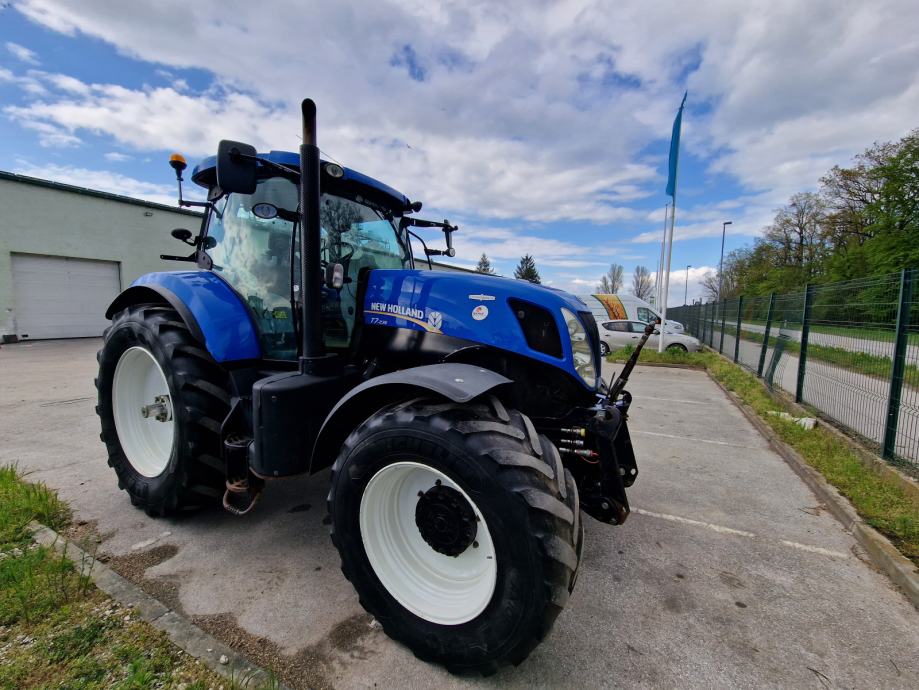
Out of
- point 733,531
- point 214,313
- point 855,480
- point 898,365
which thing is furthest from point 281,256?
point 898,365

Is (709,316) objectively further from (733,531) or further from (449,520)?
(449,520)

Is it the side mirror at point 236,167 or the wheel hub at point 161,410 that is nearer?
the side mirror at point 236,167

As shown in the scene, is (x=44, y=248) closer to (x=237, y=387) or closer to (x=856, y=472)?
(x=237, y=387)

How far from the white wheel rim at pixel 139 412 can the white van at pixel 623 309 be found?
13939 mm

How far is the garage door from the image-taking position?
44.1ft

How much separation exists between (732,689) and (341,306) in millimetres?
2662

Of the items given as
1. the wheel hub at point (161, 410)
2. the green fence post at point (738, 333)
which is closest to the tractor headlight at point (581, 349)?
the wheel hub at point (161, 410)

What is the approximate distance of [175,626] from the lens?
1.95 metres

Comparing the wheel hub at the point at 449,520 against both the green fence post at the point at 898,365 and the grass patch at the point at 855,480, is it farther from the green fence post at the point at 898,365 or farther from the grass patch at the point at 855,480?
the green fence post at the point at 898,365

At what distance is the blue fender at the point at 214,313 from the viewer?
106 inches

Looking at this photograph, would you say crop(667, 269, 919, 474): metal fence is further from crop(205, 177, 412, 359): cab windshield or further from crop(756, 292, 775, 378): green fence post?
crop(205, 177, 412, 359): cab windshield

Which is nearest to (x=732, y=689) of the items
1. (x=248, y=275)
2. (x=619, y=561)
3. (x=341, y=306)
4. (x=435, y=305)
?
(x=619, y=561)

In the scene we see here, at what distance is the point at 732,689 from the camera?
1758 millimetres

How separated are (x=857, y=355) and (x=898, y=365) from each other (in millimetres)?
864
